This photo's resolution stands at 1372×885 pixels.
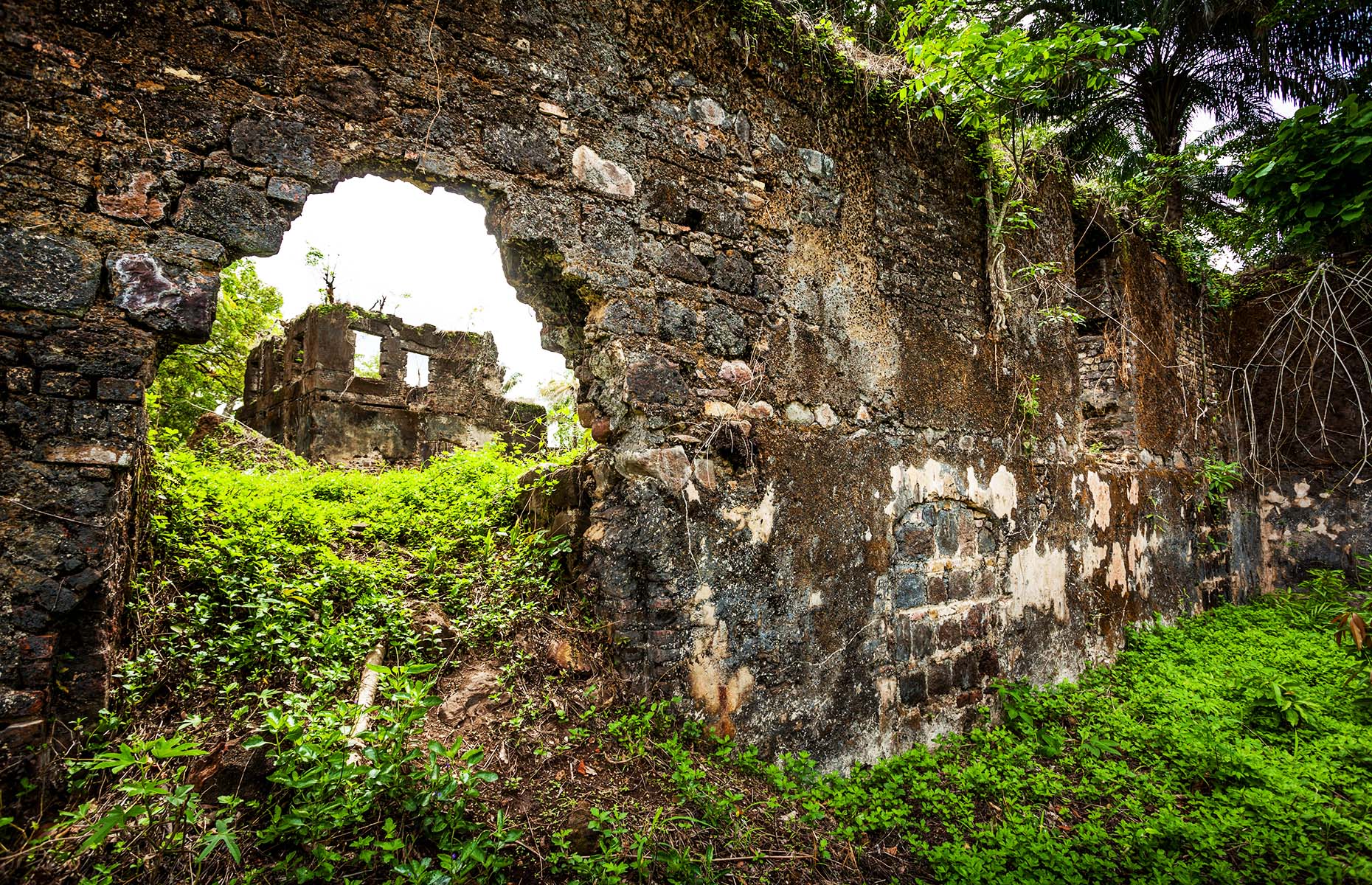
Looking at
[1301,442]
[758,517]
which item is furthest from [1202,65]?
[758,517]

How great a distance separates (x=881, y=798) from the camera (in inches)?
121

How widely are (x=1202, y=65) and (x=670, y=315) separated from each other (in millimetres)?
13401

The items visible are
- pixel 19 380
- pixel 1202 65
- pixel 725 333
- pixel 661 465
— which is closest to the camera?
pixel 19 380

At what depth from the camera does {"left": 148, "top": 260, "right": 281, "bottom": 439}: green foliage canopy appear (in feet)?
28.1

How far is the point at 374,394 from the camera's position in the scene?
916 centimetres

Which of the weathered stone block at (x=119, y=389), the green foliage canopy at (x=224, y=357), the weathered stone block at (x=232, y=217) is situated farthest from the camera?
the green foliage canopy at (x=224, y=357)

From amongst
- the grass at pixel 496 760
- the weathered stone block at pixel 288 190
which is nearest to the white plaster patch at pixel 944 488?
the grass at pixel 496 760

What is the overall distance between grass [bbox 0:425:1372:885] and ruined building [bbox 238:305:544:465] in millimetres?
5033

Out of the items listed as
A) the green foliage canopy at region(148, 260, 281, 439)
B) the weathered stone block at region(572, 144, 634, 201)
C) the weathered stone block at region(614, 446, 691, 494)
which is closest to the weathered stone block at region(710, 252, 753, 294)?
the weathered stone block at region(572, 144, 634, 201)

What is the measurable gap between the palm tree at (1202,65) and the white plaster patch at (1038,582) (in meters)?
7.26

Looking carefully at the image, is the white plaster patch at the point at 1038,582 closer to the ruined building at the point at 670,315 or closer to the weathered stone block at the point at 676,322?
the ruined building at the point at 670,315

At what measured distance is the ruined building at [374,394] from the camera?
866 cm

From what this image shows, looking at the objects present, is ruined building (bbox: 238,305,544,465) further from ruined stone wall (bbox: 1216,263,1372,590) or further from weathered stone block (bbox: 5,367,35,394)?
ruined stone wall (bbox: 1216,263,1372,590)

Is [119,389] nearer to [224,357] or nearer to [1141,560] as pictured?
[1141,560]
